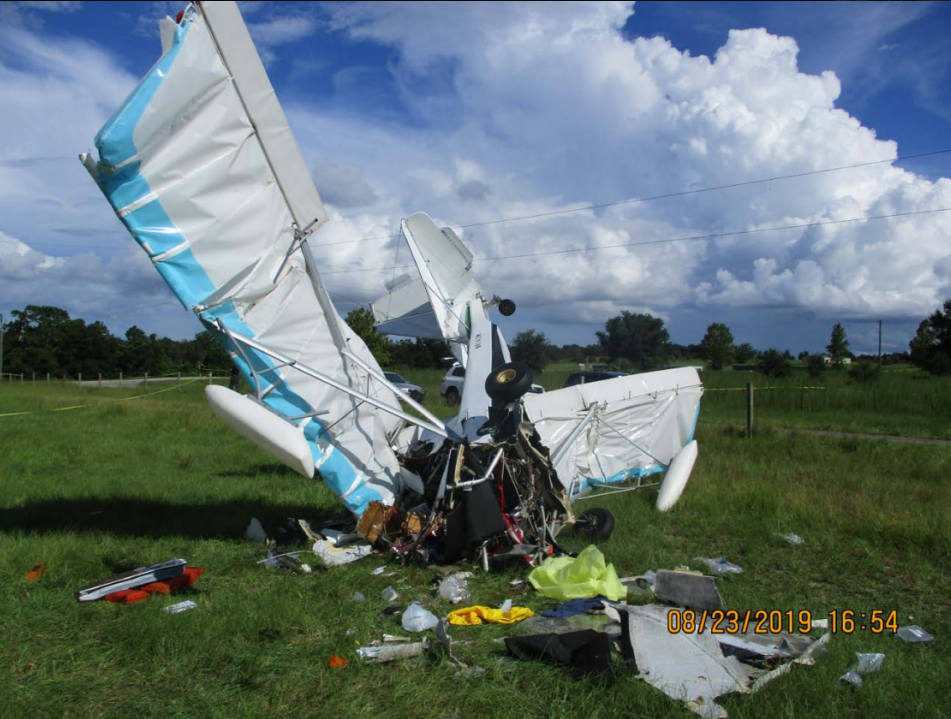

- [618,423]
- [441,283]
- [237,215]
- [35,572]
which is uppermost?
[237,215]

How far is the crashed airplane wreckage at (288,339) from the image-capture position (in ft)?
Answer: 19.9

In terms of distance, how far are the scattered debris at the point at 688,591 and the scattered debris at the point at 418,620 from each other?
5.84 ft

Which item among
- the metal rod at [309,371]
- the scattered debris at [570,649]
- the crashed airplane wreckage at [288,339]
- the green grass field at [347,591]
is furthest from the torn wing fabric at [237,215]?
the scattered debris at [570,649]

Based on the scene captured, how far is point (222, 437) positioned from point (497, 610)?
1277 cm

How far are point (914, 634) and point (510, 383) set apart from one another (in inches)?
146

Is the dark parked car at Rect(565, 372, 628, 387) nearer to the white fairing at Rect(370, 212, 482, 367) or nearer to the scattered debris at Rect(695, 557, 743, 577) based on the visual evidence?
the white fairing at Rect(370, 212, 482, 367)

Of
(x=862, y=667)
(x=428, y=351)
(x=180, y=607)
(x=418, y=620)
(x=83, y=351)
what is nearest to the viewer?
(x=862, y=667)

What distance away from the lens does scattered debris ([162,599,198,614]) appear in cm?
533

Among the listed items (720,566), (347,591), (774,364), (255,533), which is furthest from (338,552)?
(774,364)

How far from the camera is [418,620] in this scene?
5.18 metres

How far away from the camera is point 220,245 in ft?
21.7

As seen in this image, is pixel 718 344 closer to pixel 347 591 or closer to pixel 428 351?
pixel 428 351

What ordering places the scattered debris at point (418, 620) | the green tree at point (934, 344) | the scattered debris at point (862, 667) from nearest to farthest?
the scattered debris at point (862, 667) < the scattered debris at point (418, 620) < the green tree at point (934, 344)

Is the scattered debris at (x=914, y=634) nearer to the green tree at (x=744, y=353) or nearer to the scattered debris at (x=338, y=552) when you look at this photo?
the scattered debris at (x=338, y=552)
